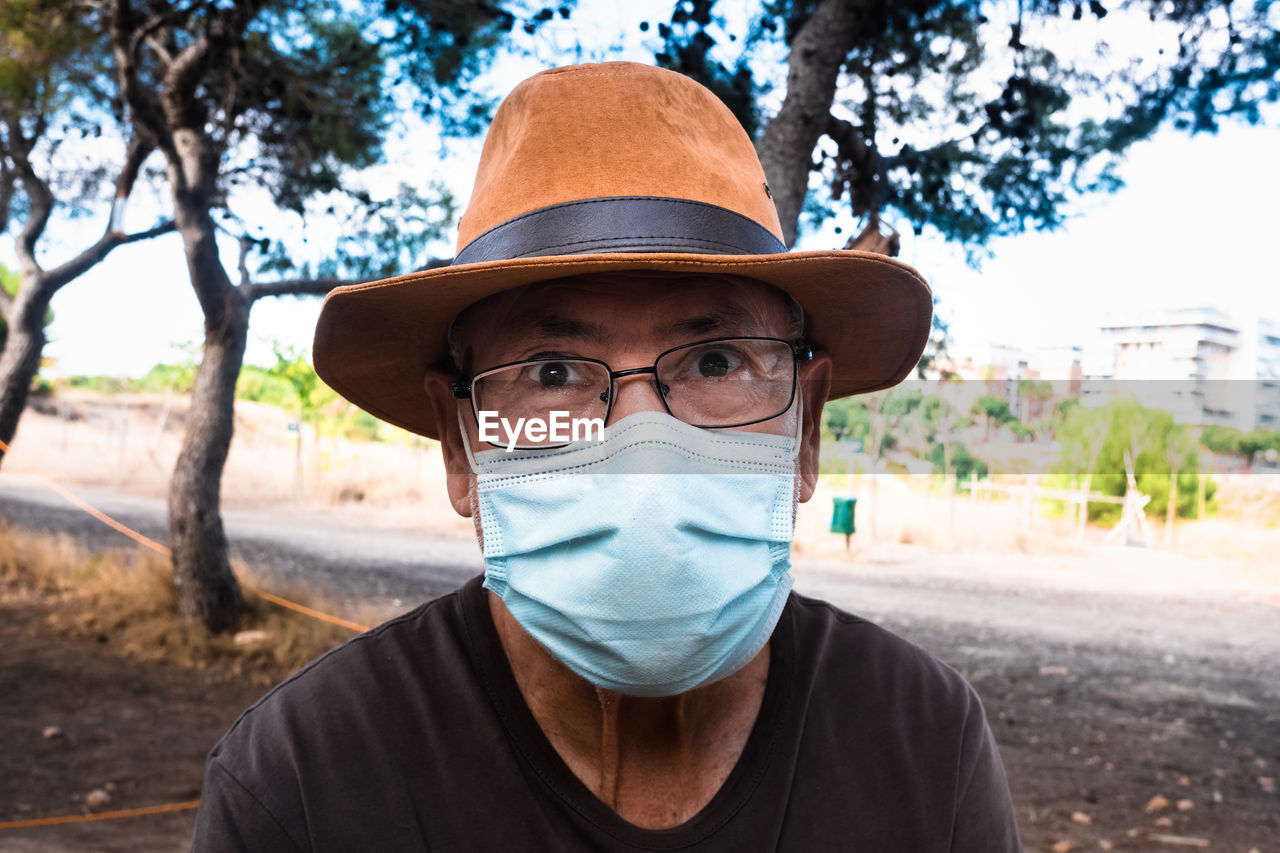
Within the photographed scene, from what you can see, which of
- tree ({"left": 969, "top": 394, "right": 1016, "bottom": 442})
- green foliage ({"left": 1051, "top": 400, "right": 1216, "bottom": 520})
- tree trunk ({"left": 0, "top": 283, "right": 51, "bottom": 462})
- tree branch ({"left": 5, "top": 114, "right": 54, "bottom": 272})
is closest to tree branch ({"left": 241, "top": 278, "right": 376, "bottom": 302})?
tree trunk ({"left": 0, "top": 283, "right": 51, "bottom": 462})

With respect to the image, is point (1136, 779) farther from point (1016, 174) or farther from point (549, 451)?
point (549, 451)

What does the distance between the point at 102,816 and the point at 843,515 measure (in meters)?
11.6

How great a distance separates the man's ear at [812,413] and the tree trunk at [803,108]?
1.77 metres

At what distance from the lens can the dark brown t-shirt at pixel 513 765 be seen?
1171 mm

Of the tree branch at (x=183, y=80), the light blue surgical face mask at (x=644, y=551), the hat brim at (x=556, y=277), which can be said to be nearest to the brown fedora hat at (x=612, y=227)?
the hat brim at (x=556, y=277)

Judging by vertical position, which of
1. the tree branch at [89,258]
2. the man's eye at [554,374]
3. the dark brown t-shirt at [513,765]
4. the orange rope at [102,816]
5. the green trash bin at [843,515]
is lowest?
the orange rope at [102,816]

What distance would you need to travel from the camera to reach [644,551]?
1104mm

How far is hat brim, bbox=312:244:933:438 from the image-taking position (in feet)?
3.96

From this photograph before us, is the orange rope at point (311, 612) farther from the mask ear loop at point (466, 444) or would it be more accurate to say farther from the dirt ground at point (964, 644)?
the mask ear loop at point (466, 444)

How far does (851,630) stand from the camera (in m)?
1.48

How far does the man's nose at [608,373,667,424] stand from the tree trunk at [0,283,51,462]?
855 centimetres

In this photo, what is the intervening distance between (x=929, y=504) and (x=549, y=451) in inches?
648

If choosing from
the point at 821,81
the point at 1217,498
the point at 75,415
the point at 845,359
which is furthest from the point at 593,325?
the point at 75,415

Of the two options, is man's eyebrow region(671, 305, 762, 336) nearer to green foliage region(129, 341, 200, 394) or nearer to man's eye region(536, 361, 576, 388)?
man's eye region(536, 361, 576, 388)
